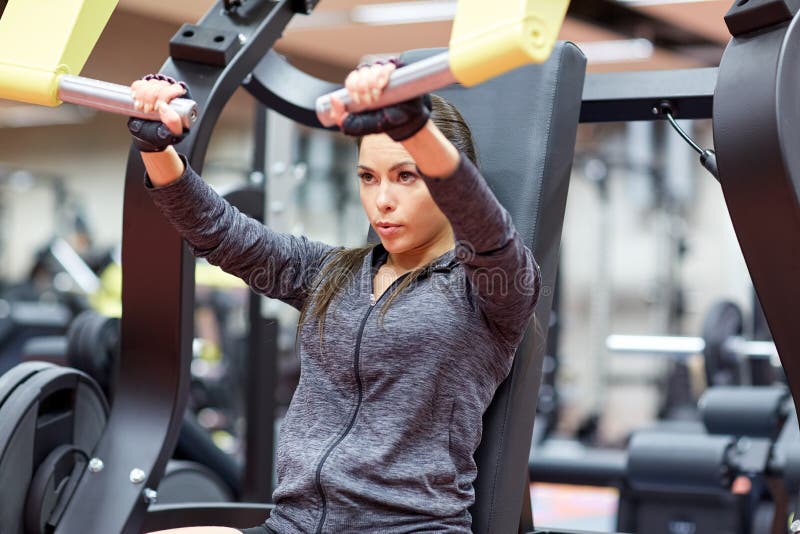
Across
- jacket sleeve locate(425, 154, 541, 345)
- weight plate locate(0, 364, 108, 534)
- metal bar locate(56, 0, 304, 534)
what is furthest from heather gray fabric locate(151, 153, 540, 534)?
weight plate locate(0, 364, 108, 534)

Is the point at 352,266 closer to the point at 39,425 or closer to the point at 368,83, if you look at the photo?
the point at 368,83

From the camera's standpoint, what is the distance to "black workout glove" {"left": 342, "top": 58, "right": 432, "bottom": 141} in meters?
1.10

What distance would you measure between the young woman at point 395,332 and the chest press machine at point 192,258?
124 mm

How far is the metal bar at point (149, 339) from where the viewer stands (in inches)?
67.7

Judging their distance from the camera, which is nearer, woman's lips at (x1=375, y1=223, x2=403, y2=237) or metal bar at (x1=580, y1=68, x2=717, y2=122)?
woman's lips at (x1=375, y1=223, x2=403, y2=237)

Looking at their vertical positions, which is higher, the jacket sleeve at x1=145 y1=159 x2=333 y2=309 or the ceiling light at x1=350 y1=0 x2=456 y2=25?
A: the ceiling light at x1=350 y1=0 x2=456 y2=25

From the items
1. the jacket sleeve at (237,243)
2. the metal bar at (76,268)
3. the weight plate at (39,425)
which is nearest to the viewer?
the jacket sleeve at (237,243)

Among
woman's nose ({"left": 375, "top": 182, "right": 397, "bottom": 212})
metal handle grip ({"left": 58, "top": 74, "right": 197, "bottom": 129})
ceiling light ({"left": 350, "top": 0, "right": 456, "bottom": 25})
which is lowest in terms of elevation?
woman's nose ({"left": 375, "top": 182, "right": 397, "bottom": 212})

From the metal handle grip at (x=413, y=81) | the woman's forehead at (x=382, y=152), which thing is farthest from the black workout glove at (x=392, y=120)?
the woman's forehead at (x=382, y=152)

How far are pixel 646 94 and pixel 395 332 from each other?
0.69 m

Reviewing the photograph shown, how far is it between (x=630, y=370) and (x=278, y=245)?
6.87 m

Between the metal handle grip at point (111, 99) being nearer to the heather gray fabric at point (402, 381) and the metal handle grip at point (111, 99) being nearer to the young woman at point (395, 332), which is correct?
the young woman at point (395, 332)

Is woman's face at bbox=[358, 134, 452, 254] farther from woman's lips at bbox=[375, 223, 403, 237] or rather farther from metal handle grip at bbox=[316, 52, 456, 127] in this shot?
metal handle grip at bbox=[316, 52, 456, 127]

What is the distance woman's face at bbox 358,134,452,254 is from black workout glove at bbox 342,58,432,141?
0.24m
